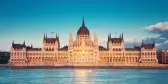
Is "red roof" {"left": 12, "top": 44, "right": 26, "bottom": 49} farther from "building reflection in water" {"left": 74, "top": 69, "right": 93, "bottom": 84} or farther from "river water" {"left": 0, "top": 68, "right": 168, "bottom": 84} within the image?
"building reflection in water" {"left": 74, "top": 69, "right": 93, "bottom": 84}

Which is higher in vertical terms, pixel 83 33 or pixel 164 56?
pixel 83 33

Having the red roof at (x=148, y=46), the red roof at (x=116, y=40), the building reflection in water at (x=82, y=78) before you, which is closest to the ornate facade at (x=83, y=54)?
the red roof at (x=148, y=46)

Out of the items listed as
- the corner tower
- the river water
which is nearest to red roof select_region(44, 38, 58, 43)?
the corner tower

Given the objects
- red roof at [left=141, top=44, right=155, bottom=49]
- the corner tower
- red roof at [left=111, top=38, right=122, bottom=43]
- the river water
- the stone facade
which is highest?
the corner tower

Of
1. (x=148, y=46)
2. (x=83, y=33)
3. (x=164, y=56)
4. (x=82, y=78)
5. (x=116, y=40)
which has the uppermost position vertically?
(x=83, y=33)

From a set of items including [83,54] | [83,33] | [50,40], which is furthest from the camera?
[50,40]

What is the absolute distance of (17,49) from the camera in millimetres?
136500

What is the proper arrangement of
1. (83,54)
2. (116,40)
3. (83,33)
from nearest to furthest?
(83,54) → (116,40) → (83,33)

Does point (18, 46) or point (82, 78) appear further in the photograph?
point (18, 46)

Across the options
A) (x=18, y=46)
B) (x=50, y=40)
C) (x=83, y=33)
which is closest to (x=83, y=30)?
(x=83, y=33)

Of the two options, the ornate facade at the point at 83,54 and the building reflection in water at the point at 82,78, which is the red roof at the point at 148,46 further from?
the building reflection in water at the point at 82,78

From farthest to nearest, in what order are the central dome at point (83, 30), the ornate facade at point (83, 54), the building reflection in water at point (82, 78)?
the central dome at point (83, 30), the ornate facade at point (83, 54), the building reflection in water at point (82, 78)

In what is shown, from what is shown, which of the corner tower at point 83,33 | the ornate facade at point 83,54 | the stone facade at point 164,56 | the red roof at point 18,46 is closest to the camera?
the ornate facade at point 83,54

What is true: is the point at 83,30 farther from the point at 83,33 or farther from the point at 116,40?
the point at 116,40
